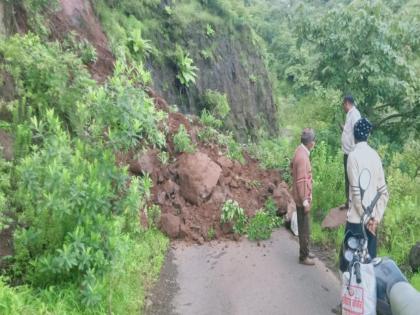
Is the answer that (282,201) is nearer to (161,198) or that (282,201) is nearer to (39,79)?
(161,198)

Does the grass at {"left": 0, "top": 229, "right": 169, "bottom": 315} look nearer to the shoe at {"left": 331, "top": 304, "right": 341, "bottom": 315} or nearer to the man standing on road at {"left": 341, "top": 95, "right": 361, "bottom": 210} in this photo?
the shoe at {"left": 331, "top": 304, "right": 341, "bottom": 315}

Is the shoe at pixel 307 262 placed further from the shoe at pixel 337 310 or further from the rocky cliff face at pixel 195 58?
the rocky cliff face at pixel 195 58

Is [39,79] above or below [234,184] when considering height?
above

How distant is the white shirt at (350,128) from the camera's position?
8.18m

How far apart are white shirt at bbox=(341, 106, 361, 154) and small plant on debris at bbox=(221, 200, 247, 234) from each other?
7.36ft

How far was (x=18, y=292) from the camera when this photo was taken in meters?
5.13

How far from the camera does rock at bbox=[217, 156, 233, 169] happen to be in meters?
10.4

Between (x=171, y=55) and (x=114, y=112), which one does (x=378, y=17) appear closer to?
(x=171, y=55)

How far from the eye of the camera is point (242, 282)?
7.14 m

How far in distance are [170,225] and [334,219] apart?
9.86 feet

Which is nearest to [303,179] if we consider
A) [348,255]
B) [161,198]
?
[348,255]

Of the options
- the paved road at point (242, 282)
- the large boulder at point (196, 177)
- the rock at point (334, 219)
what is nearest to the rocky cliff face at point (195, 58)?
the large boulder at point (196, 177)

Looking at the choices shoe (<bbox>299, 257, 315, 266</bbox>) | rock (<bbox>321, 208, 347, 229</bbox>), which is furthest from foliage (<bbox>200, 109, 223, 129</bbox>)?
shoe (<bbox>299, 257, 315, 266</bbox>)

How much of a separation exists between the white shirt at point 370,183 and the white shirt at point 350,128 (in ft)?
8.35
